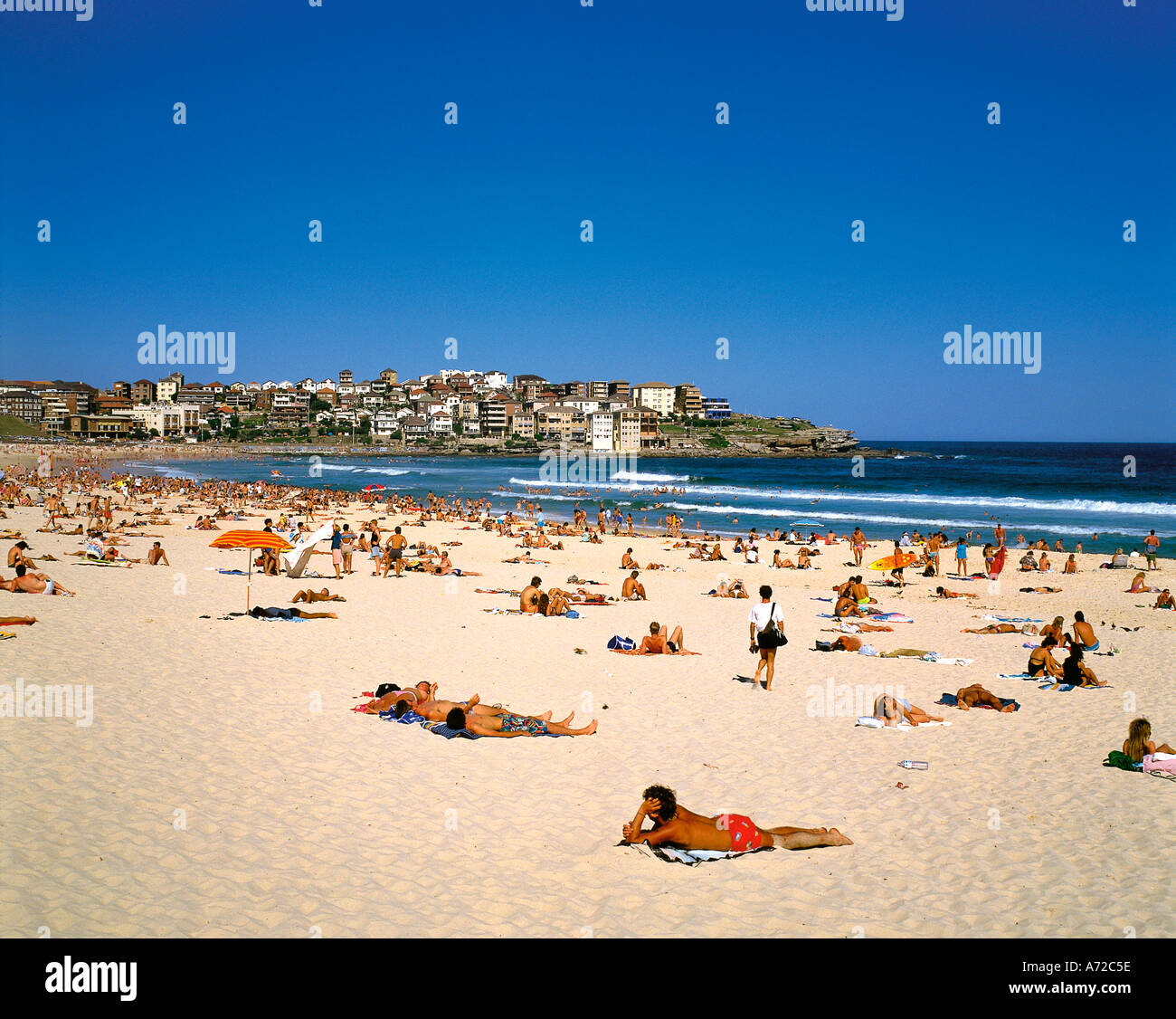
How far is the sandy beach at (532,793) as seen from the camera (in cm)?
441

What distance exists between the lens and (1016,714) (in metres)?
8.59

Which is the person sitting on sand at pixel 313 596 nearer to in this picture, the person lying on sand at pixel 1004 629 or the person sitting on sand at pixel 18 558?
the person sitting on sand at pixel 18 558

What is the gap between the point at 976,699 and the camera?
8758mm

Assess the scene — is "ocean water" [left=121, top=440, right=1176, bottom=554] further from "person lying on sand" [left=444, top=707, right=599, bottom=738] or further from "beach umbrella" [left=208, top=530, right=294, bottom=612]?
"person lying on sand" [left=444, top=707, right=599, bottom=738]

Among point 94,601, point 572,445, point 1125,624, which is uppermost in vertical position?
point 572,445

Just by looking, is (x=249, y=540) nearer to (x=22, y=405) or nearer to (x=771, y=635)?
(x=771, y=635)

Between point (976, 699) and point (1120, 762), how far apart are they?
1.92 meters

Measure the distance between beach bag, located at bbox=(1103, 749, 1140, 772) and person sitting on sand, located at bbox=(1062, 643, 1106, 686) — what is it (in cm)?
307

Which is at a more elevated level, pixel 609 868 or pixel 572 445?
pixel 572 445

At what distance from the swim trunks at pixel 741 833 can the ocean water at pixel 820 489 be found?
1119 inches

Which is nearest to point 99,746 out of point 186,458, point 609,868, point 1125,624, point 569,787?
point 569,787
